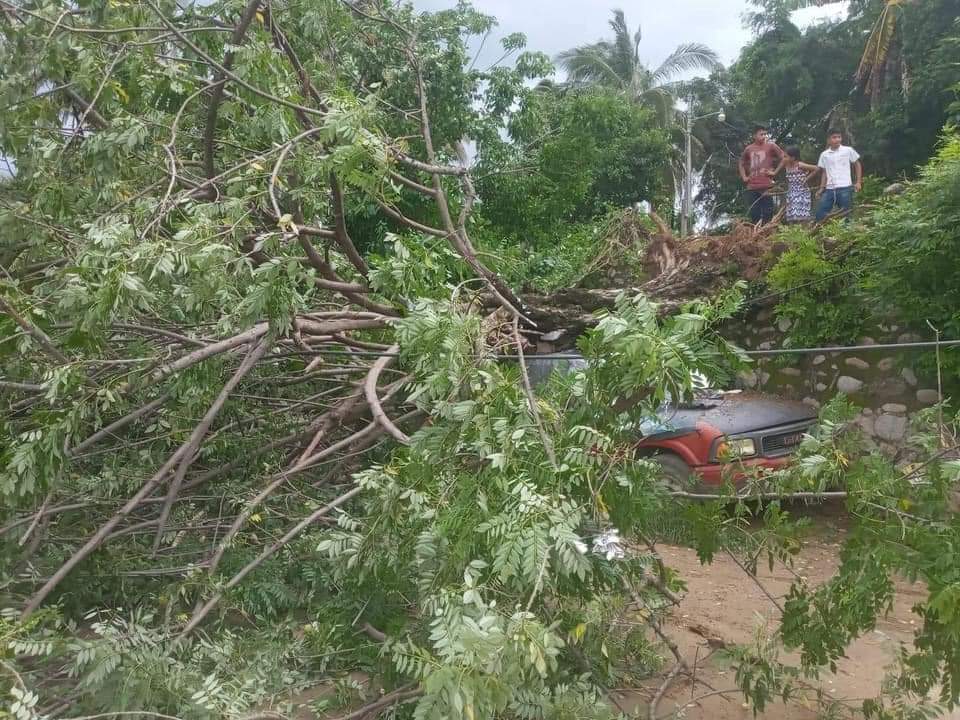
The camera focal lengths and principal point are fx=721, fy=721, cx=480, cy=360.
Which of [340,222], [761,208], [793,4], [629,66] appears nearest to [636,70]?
[629,66]

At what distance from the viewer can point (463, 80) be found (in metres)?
7.89

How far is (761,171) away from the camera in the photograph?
26.6 ft

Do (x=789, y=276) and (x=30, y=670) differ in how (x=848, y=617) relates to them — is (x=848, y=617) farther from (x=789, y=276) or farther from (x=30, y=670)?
(x=789, y=276)

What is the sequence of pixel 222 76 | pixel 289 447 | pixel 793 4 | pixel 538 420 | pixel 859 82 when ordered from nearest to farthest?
pixel 538 420
pixel 222 76
pixel 289 447
pixel 859 82
pixel 793 4

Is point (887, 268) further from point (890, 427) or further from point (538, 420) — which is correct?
point (538, 420)

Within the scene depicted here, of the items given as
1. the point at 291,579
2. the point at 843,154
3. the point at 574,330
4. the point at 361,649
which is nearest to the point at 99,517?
the point at 291,579

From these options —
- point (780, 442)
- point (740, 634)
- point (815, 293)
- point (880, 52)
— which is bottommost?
point (740, 634)

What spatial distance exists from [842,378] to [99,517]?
5799 mm

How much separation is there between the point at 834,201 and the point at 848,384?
223 cm

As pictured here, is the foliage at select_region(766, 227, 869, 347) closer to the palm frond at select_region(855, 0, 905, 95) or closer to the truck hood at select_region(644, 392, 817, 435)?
the truck hood at select_region(644, 392, 817, 435)

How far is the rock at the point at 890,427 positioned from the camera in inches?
229

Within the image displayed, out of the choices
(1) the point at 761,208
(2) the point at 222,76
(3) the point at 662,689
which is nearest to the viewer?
(3) the point at 662,689

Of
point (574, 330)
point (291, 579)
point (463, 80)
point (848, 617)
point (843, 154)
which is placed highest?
point (463, 80)

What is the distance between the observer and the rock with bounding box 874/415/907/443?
582 cm
